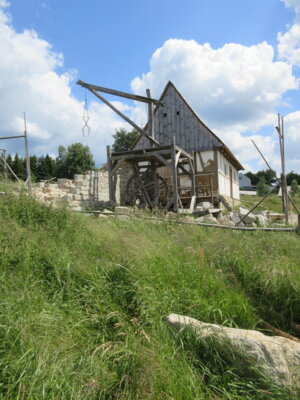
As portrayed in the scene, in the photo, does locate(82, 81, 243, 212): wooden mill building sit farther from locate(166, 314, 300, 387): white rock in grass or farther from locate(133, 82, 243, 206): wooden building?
locate(166, 314, 300, 387): white rock in grass

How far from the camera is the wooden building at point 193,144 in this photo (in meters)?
13.8

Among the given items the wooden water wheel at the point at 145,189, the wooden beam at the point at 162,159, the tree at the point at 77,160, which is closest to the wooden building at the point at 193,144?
the wooden water wheel at the point at 145,189

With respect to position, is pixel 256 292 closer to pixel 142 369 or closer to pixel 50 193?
pixel 142 369

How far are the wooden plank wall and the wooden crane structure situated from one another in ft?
4.27

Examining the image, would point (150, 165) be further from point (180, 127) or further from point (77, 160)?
point (77, 160)

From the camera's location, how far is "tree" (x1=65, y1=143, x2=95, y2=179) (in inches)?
1695

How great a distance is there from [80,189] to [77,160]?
3457 centimetres

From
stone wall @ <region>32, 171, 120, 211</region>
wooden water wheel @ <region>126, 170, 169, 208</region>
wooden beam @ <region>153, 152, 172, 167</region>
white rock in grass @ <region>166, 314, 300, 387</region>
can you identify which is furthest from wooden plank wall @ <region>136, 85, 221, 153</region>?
white rock in grass @ <region>166, 314, 300, 387</region>

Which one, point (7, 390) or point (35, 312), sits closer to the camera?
point (7, 390)

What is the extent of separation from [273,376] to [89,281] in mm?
1997

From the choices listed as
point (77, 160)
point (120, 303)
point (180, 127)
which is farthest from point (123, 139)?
point (120, 303)

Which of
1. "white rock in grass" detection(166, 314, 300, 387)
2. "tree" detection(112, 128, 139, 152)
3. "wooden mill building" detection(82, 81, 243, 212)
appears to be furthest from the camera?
"tree" detection(112, 128, 139, 152)

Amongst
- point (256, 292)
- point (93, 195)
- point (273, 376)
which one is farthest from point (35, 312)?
point (93, 195)

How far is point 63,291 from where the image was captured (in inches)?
118
